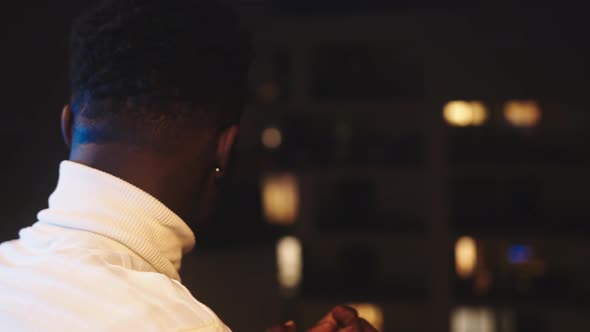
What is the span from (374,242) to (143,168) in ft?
11.1

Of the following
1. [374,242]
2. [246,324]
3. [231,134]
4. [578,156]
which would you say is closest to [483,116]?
[578,156]

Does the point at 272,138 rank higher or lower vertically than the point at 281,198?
higher

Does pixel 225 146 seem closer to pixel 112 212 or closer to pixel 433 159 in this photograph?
pixel 112 212

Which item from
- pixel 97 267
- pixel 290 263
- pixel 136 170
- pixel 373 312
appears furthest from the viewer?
pixel 290 263

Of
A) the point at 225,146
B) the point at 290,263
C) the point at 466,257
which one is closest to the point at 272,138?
the point at 290,263

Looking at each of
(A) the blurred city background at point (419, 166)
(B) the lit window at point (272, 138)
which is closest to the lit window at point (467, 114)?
(A) the blurred city background at point (419, 166)

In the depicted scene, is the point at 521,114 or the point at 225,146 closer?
the point at 225,146

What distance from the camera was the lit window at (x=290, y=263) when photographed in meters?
3.86

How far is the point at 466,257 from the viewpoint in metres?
3.88

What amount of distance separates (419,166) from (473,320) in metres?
0.95

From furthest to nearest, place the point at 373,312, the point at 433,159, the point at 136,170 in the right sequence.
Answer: the point at 373,312 → the point at 433,159 → the point at 136,170

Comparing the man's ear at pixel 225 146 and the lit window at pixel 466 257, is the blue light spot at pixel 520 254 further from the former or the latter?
the man's ear at pixel 225 146

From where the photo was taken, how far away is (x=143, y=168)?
0.70 m

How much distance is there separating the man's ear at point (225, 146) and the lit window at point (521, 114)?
3.37 metres
